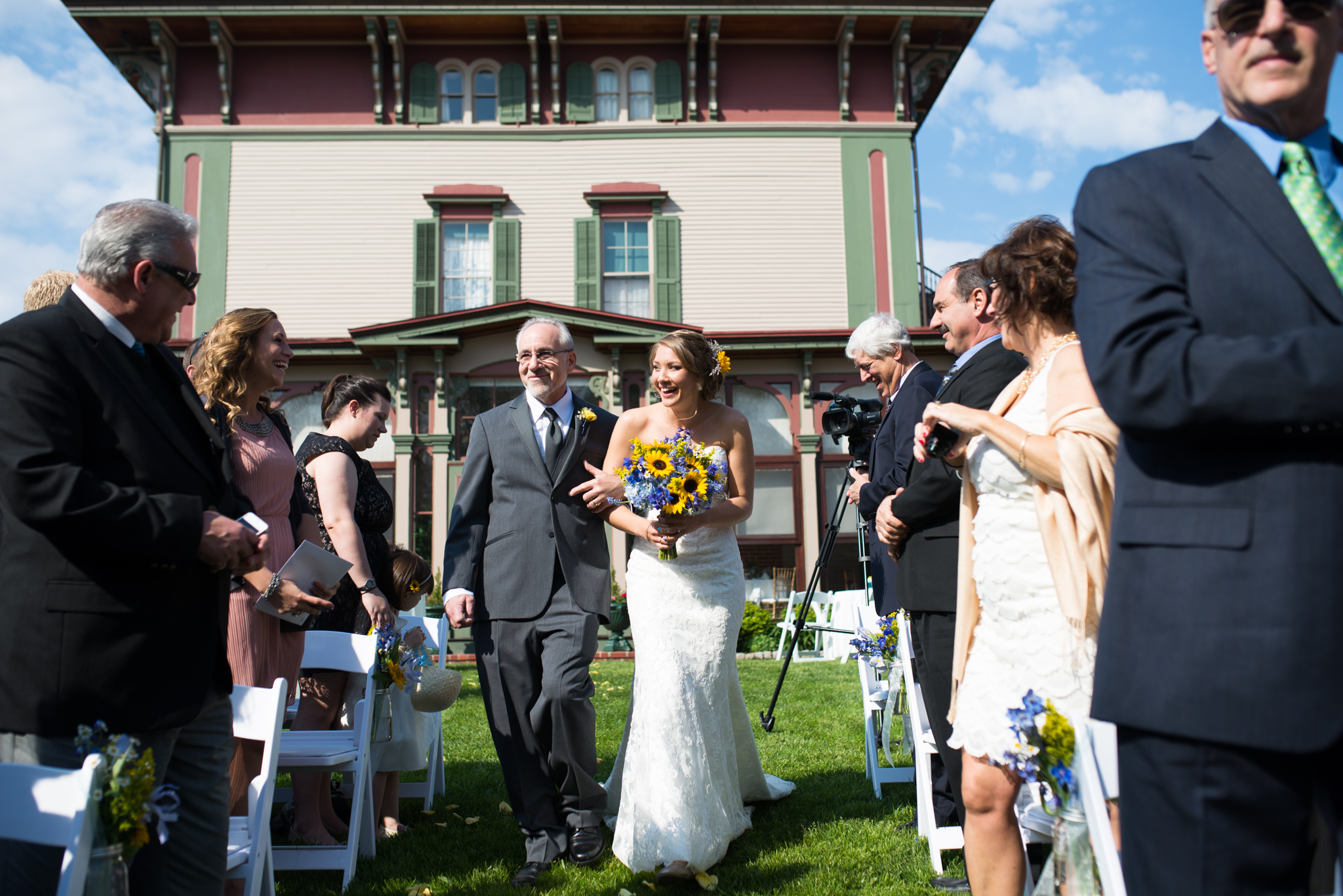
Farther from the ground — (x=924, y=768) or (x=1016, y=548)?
(x=1016, y=548)

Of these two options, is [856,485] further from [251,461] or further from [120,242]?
[120,242]

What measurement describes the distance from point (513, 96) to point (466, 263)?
3.22 meters

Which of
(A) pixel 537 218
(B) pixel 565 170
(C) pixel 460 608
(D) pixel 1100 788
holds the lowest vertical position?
(D) pixel 1100 788

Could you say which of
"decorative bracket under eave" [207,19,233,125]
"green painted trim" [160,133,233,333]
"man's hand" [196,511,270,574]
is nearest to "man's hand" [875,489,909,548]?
A: "man's hand" [196,511,270,574]

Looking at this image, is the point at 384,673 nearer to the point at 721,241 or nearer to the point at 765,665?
the point at 765,665

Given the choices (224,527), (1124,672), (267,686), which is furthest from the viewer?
(267,686)

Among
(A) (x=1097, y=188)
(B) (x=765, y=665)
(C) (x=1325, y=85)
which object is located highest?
(C) (x=1325, y=85)

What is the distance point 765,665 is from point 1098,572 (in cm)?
1001

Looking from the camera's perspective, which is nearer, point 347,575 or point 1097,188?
point 1097,188

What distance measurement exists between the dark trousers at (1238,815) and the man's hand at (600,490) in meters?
3.24

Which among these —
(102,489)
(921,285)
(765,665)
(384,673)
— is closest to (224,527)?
(102,489)

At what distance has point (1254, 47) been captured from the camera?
1729 mm

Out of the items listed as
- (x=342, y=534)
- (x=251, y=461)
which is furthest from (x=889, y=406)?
(x=251, y=461)

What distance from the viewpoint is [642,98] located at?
17391mm
